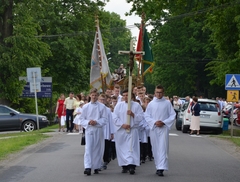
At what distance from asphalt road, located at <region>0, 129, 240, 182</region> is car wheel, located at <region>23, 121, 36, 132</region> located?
12207 mm

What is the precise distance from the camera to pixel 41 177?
12.4m

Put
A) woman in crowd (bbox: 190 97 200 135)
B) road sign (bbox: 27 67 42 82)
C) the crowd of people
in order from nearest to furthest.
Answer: the crowd of people, woman in crowd (bbox: 190 97 200 135), road sign (bbox: 27 67 42 82)

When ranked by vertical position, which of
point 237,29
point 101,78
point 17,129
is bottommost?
point 17,129

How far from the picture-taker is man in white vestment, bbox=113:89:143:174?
13.3 m

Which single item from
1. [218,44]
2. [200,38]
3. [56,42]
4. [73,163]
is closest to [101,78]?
[73,163]

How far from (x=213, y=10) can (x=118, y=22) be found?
7082 cm

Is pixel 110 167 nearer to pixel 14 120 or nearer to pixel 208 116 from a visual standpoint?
pixel 208 116

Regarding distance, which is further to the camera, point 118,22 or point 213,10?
point 118,22

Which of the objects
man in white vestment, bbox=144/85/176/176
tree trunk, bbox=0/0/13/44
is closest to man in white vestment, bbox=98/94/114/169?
man in white vestment, bbox=144/85/176/176

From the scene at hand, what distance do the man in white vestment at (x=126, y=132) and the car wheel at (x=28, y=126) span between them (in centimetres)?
1925

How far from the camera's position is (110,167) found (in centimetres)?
1451

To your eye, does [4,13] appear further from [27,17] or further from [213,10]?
[213,10]

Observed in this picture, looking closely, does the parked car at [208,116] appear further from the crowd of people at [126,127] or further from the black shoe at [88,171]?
the black shoe at [88,171]

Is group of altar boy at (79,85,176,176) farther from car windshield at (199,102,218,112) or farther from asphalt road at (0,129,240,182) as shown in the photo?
car windshield at (199,102,218,112)
